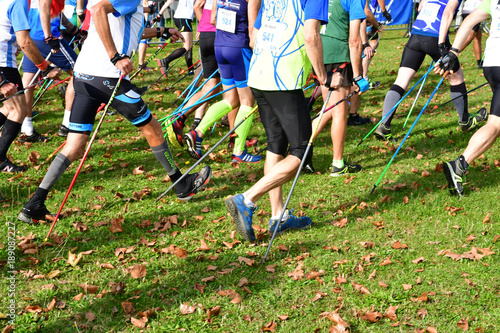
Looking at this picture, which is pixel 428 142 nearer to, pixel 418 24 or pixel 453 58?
pixel 418 24

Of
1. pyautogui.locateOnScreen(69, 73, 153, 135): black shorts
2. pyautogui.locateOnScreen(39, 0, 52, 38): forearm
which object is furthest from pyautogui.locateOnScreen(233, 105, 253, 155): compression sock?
pyautogui.locateOnScreen(39, 0, 52, 38): forearm

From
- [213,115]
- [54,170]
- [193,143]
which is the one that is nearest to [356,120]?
[213,115]

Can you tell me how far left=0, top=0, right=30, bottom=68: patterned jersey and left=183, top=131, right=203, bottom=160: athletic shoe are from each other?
2.00 meters

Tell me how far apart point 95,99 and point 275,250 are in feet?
6.60

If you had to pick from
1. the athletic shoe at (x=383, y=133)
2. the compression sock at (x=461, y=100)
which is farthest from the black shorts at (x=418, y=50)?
the athletic shoe at (x=383, y=133)

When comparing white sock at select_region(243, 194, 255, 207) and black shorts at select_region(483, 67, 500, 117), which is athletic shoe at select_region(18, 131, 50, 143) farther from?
black shorts at select_region(483, 67, 500, 117)

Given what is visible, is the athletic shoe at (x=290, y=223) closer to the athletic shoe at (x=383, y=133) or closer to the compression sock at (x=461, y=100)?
the athletic shoe at (x=383, y=133)

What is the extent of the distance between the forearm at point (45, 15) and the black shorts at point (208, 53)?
1.92 meters

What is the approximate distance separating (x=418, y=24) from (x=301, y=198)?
3.06 metres

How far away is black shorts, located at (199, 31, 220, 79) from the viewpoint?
653 cm

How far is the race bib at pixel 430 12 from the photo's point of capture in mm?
6312

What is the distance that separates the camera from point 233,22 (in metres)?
5.47

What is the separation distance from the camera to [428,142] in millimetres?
6441

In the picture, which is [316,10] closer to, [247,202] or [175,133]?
[247,202]
